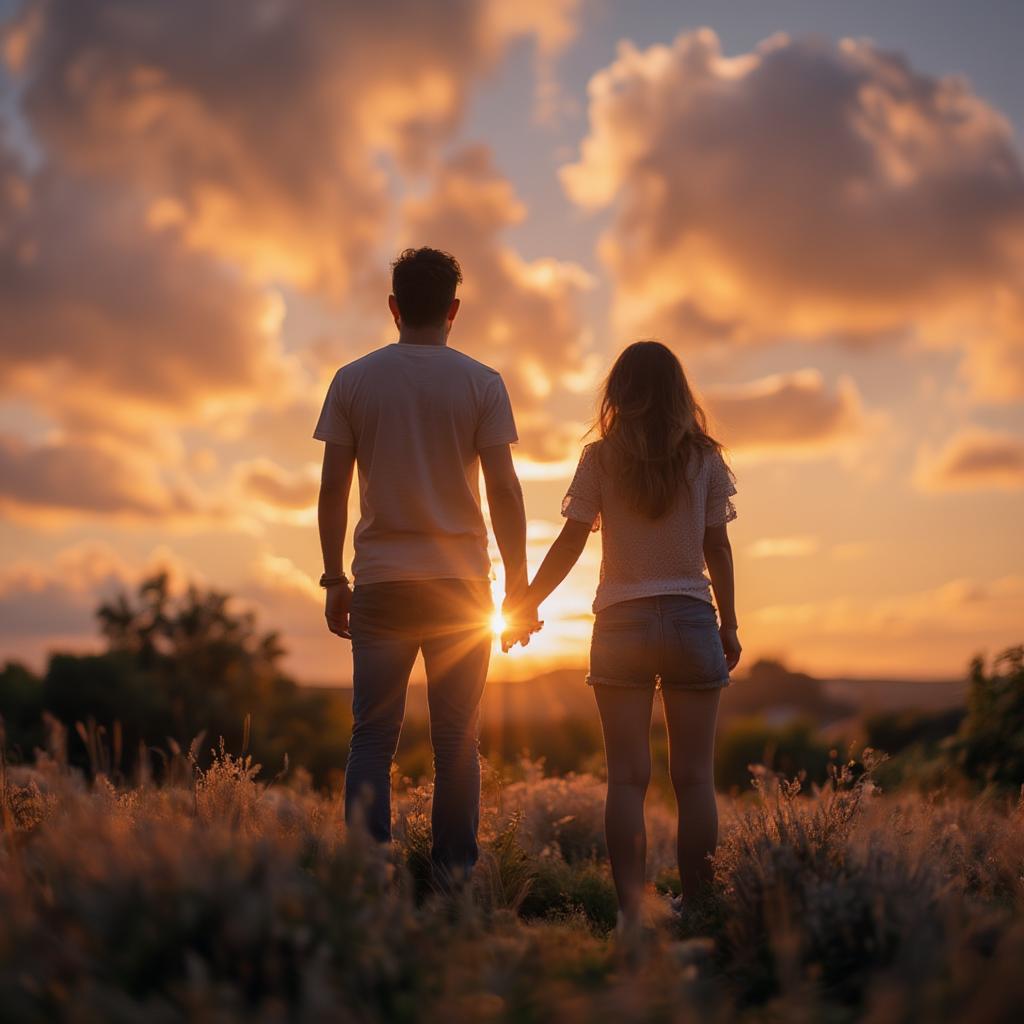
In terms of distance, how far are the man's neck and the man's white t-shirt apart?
0.04 m

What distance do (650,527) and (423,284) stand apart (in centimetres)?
148

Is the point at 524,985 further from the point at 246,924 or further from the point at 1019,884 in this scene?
the point at 1019,884

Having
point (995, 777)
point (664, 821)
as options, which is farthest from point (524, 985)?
point (995, 777)

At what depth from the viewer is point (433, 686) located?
450cm

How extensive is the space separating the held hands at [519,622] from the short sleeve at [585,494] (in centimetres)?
47

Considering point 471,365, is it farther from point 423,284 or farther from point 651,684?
point 651,684

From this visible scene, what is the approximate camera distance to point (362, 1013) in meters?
2.49

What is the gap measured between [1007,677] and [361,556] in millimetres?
9251

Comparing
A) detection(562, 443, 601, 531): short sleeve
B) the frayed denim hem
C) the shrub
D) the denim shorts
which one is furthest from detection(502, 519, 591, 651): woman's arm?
the shrub

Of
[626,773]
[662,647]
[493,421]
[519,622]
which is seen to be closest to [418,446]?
[493,421]

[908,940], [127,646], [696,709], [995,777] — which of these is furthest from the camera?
[127,646]

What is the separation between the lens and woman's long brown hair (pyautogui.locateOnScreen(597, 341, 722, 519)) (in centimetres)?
450

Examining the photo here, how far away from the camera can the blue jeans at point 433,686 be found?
4402mm

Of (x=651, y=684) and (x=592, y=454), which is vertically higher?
(x=592, y=454)
